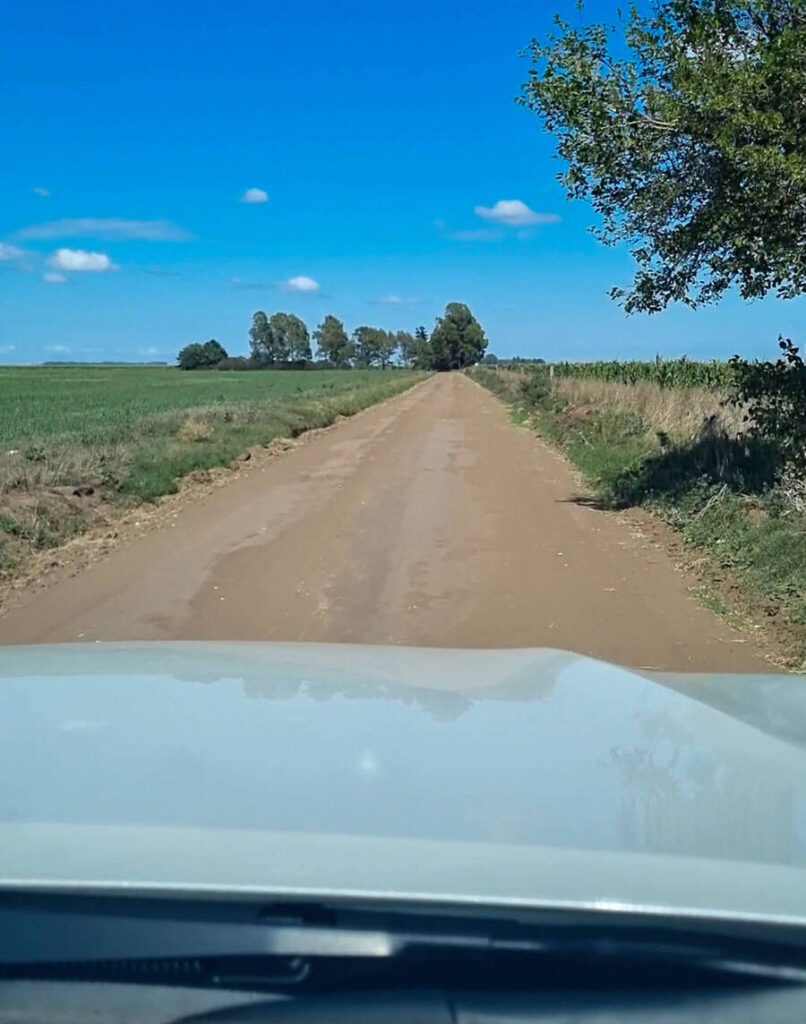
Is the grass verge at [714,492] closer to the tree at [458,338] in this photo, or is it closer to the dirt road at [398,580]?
the dirt road at [398,580]

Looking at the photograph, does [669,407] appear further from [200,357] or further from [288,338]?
[288,338]

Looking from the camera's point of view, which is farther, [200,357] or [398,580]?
[200,357]

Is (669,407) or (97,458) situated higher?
(669,407)

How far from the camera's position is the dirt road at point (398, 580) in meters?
7.66

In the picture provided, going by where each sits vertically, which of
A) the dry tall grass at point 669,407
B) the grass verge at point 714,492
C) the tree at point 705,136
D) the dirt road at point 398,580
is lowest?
the dirt road at point 398,580

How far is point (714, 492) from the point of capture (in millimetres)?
12109

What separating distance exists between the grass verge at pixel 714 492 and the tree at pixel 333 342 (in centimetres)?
15259

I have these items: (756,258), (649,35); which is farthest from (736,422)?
(649,35)

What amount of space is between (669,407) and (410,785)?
1882cm

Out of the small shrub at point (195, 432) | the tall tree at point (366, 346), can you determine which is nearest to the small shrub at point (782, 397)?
the small shrub at point (195, 432)

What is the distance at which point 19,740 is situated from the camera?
9.57ft

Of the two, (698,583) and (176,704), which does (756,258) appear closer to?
(698,583)

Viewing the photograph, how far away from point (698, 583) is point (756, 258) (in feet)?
13.0

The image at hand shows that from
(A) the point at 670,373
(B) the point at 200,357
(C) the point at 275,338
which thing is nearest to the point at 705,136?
(A) the point at 670,373
